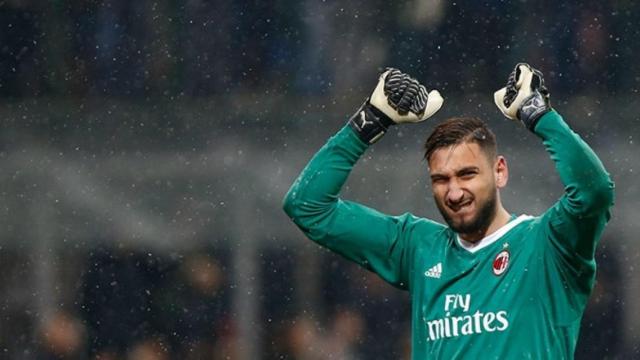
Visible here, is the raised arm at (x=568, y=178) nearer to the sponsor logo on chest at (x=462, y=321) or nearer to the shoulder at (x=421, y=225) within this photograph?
the sponsor logo on chest at (x=462, y=321)

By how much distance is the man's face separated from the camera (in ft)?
12.8

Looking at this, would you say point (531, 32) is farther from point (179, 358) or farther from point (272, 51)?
point (179, 358)

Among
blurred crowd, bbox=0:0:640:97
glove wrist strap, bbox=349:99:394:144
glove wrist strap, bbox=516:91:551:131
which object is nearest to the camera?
glove wrist strap, bbox=516:91:551:131

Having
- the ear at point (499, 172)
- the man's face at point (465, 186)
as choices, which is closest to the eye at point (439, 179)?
the man's face at point (465, 186)

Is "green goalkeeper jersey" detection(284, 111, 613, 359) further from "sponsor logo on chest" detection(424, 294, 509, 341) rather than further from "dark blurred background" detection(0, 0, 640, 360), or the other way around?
"dark blurred background" detection(0, 0, 640, 360)

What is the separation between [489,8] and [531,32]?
29cm

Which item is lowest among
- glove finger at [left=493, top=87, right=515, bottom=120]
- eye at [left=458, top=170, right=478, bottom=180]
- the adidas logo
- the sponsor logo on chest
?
the sponsor logo on chest

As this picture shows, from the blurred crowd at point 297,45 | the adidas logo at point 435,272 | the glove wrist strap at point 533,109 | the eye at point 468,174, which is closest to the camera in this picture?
the glove wrist strap at point 533,109

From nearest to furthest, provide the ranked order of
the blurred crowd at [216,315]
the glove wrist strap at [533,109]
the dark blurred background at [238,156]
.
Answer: the glove wrist strap at [533,109], the blurred crowd at [216,315], the dark blurred background at [238,156]

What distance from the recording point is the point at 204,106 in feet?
29.2

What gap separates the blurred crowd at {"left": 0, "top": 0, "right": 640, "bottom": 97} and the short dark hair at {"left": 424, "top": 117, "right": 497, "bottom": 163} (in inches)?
181

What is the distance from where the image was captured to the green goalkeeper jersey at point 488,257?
3752mm

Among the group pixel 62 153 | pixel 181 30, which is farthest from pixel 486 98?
pixel 62 153

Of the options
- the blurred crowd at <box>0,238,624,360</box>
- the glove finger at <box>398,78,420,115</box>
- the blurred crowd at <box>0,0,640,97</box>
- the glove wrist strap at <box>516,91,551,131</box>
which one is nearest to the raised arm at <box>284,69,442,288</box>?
the glove finger at <box>398,78,420,115</box>
